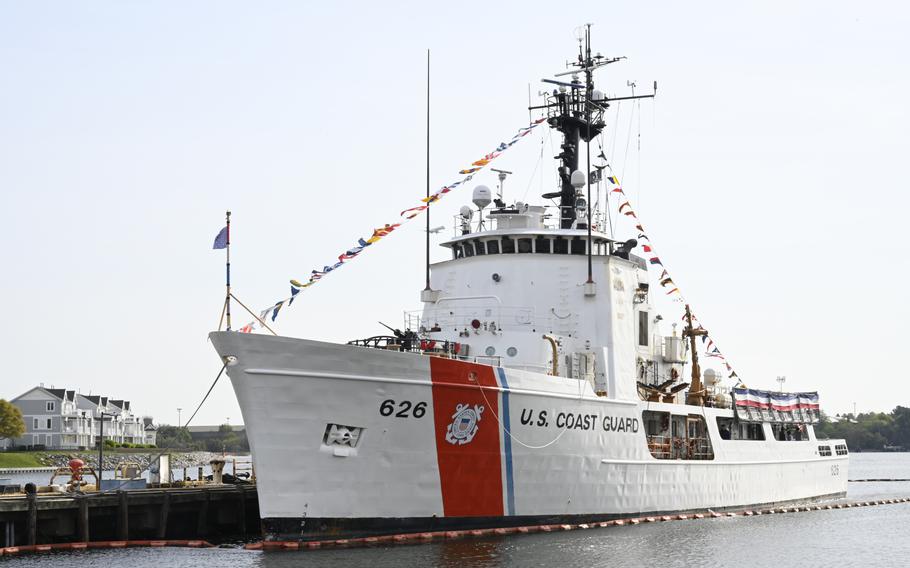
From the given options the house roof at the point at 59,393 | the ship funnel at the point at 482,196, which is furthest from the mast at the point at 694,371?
the house roof at the point at 59,393

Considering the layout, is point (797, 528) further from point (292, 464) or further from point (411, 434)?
point (292, 464)

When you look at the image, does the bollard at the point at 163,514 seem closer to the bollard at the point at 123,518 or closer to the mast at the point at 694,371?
the bollard at the point at 123,518

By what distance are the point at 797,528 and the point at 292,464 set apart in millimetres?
13576

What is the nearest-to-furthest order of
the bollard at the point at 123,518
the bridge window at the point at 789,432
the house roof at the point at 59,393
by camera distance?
the bollard at the point at 123,518
the bridge window at the point at 789,432
the house roof at the point at 59,393

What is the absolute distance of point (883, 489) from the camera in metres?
45.9

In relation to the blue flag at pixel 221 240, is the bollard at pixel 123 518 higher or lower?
lower

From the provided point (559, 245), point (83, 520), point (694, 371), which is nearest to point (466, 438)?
point (559, 245)

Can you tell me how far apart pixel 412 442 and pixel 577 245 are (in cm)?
767

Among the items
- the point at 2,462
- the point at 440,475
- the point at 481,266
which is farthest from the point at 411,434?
the point at 2,462

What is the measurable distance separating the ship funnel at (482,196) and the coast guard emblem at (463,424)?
6807mm

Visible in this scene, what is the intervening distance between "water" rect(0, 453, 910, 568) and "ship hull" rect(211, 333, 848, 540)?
61 cm

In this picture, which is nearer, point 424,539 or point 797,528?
point 424,539

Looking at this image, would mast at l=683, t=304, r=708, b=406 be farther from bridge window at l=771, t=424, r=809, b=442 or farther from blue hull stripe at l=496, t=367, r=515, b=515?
blue hull stripe at l=496, t=367, r=515, b=515

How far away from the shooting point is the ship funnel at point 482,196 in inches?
1007
